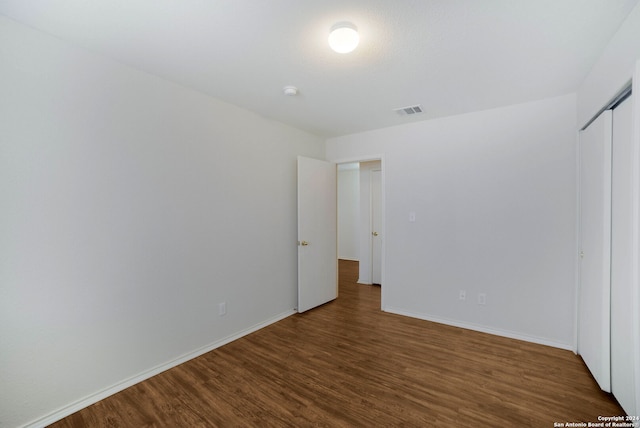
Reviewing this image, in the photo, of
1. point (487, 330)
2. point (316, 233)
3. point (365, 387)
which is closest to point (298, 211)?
point (316, 233)

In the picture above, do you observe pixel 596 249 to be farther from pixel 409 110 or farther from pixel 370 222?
pixel 370 222

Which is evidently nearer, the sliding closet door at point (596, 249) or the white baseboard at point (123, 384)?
the white baseboard at point (123, 384)

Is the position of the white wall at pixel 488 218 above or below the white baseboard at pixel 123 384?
above

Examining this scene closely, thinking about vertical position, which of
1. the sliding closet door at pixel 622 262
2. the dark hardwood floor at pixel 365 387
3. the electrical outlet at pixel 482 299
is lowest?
the dark hardwood floor at pixel 365 387

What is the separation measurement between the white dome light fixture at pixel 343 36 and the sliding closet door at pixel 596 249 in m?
1.89

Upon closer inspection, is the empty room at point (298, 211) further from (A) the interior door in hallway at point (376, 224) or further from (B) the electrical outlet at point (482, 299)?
(A) the interior door in hallway at point (376, 224)

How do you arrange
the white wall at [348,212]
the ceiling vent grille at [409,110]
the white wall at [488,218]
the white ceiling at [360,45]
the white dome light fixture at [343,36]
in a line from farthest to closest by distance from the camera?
the white wall at [348,212] < the ceiling vent grille at [409,110] < the white wall at [488,218] < the white dome light fixture at [343,36] < the white ceiling at [360,45]

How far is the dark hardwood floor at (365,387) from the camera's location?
1791 millimetres

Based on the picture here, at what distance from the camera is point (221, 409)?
1.88m

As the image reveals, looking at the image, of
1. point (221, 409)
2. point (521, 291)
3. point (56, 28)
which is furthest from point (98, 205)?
point (521, 291)

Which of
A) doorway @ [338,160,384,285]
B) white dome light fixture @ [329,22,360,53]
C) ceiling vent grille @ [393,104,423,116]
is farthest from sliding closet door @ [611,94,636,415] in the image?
doorway @ [338,160,384,285]

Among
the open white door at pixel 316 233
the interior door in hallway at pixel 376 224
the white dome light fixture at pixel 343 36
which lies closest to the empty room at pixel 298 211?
the white dome light fixture at pixel 343 36

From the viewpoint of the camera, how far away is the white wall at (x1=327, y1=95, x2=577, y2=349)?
8.95ft

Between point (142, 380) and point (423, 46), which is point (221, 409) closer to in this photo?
point (142, 380)
